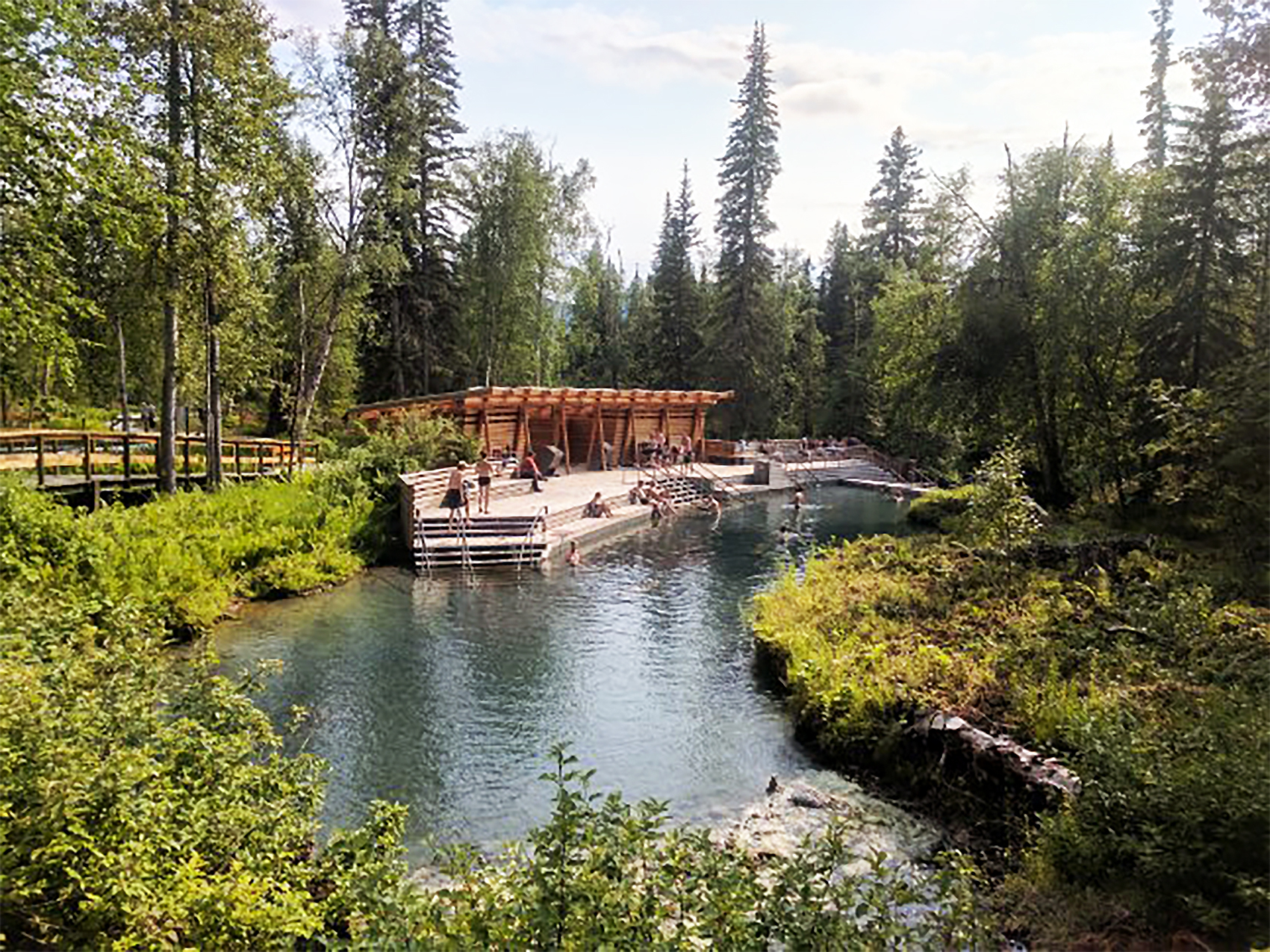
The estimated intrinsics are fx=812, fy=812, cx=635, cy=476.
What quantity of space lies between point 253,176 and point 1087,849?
1891cm

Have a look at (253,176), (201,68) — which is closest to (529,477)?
(253,176)

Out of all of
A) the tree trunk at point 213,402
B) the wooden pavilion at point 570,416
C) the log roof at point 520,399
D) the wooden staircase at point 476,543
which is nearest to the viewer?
the tree trunk at point 213,402

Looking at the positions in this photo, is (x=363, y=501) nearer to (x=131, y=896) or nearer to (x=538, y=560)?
(x=538, y=560)

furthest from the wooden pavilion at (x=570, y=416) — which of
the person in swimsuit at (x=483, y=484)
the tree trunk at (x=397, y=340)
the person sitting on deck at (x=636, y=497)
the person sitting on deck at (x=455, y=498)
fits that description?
the person sitting on deck at (x=455, y=498)

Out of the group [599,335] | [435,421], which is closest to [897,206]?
[599,335]

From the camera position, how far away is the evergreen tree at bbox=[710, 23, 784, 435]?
4644 cm

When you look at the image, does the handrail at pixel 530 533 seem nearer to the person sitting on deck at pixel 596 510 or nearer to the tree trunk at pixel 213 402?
the person sitting on deck at pixel 596 510

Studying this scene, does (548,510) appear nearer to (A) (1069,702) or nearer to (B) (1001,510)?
(B) (1001,510)

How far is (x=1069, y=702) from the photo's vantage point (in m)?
8.26

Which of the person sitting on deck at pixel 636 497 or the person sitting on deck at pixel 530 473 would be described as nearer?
the person sitting on deck at pixel 530 473

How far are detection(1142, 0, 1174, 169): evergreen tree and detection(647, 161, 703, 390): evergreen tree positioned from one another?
2535 cm

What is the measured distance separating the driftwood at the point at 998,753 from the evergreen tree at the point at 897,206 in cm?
4778

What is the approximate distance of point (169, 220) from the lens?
1661 cm

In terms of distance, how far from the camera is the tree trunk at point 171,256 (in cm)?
1622
